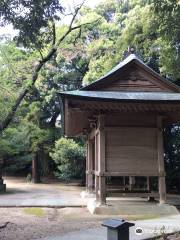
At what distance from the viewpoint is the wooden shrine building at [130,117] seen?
13.3 metres

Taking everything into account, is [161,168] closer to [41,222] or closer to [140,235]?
[41,222]

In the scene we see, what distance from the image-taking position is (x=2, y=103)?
1919cm

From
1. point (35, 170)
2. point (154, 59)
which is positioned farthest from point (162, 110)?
point (35, 170)

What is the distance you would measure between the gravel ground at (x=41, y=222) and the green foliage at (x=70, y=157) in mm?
13131

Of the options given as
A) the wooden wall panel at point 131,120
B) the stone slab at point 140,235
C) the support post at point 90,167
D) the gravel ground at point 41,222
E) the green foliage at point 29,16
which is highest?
the green foliage at point 29,16

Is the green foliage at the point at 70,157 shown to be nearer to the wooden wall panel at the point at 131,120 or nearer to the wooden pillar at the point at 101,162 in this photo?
the wooden wall panel at the point at 131,120

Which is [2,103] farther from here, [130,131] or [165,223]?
[165,223]

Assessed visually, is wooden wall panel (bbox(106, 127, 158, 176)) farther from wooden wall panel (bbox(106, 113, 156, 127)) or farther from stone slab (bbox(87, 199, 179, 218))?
stone slab (bbox(87, 199, 179, 218))

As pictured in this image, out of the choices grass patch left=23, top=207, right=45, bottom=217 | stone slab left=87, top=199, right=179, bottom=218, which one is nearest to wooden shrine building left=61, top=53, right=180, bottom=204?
stone slab left=87, top=199, right=179, bottom=218

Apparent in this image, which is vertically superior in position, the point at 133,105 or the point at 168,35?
the point at 168,35

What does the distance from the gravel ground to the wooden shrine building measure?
1.37 m

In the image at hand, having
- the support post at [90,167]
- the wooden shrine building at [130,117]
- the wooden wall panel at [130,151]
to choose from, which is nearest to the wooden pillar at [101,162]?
the wooden shrine building at [130,117]

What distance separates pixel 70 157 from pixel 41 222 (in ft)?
54.7

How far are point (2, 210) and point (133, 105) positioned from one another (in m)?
5.72
